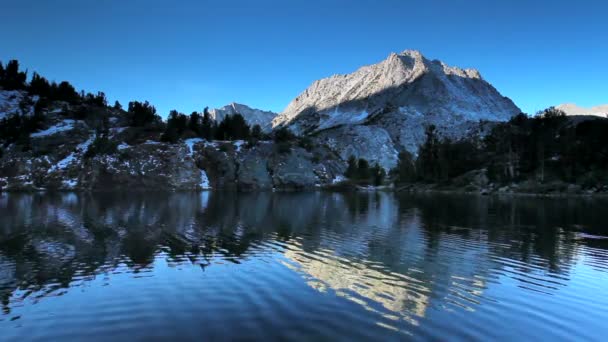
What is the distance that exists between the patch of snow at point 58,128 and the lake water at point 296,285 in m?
147

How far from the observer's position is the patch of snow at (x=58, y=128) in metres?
162

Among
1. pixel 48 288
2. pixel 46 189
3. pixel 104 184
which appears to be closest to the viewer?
pixel 48 288

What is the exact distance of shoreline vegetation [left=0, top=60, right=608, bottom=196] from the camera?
139375 mm

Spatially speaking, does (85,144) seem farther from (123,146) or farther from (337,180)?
(337,180)

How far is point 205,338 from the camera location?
43.3 ft

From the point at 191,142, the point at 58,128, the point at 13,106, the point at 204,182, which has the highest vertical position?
the point at 13,106

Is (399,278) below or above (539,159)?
below

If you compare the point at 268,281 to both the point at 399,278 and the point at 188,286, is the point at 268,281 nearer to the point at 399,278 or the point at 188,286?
the point at 188,286

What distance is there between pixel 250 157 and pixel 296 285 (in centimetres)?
16605

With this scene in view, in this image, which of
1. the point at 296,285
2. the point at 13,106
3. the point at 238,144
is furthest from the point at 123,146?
the point at 296,285

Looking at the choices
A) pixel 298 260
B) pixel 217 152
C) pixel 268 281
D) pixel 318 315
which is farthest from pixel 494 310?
pixel 217 152

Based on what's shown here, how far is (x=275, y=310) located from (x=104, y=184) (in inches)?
5896

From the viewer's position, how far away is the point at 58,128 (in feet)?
560

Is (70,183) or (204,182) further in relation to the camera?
(204,182)
